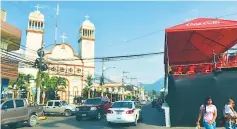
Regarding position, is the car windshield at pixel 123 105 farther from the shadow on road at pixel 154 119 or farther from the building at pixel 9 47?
the building at pixel 9 47

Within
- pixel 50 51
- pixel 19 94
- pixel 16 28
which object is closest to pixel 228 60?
pixel 16 28

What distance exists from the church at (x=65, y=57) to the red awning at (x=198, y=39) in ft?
159

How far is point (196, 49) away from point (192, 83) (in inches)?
173

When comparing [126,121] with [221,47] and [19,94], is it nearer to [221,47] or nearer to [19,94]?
[221,47]

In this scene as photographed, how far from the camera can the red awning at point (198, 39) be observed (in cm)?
1694

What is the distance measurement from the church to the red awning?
48.6 meters

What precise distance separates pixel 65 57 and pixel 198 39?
5534cm

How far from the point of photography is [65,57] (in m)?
71.2

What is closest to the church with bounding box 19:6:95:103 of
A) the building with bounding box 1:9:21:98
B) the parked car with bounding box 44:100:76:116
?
the parked car with bounding box 44:100:76:116

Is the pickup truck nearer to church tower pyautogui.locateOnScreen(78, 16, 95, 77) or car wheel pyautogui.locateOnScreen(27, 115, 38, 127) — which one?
car wheel pyautogui.locateOnScreen(27, 115, 38, 127)

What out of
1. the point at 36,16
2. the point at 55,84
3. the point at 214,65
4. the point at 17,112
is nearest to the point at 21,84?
the point at 55,84

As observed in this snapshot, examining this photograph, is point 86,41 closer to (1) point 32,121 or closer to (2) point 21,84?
(2) point 21,84

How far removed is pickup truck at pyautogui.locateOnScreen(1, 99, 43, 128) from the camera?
15.7m

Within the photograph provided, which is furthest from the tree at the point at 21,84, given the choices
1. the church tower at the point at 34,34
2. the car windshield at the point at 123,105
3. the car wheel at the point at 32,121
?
the car windshield at the point at 123,105
